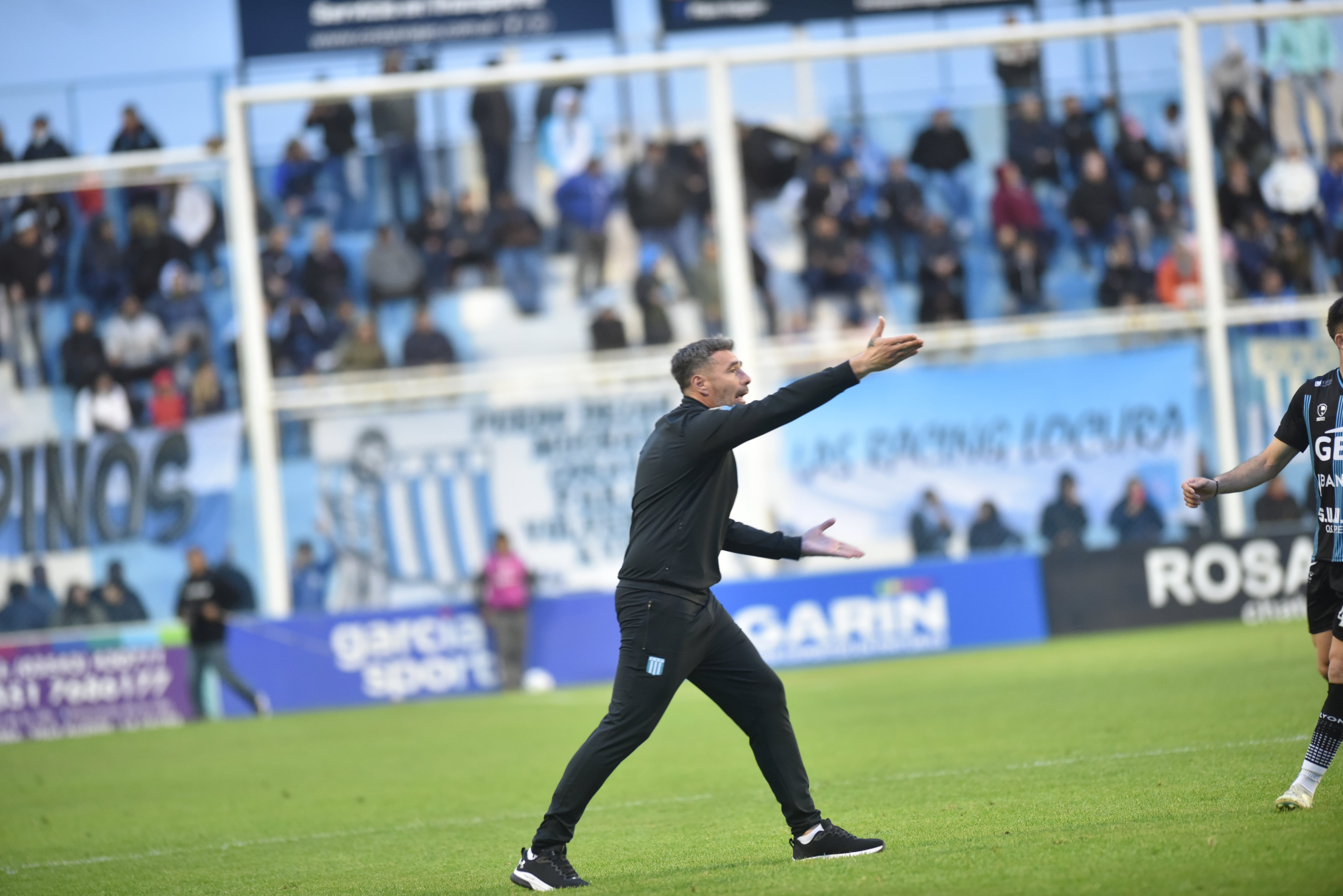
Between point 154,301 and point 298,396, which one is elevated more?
point 154,301

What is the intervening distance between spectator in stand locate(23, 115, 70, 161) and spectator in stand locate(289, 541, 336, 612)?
20.4ft

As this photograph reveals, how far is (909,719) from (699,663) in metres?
6.41

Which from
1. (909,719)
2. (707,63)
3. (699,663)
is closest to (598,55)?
(707,63)

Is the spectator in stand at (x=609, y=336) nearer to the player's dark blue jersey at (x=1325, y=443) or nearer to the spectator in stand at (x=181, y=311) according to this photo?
the spectator in stand at (x=181, y=311)

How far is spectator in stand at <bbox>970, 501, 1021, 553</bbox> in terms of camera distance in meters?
20.8

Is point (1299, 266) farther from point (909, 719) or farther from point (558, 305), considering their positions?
point (909, 719)

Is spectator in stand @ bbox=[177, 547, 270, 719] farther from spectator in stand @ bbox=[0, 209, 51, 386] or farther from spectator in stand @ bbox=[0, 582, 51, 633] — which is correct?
spectator in stand @ bbox=[0, 209, 51, 386]

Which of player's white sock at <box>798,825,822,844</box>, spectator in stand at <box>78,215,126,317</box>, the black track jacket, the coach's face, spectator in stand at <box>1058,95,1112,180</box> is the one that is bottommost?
player's white sock at <box>798,825,822,844</box>

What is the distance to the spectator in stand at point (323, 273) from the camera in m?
21.4

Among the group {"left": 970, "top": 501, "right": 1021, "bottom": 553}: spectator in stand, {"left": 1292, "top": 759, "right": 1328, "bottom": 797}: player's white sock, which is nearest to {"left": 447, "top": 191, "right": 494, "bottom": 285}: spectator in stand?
{"left": 970, "top": 501, "right": 1021, "bottom": 553}: spectator in stand

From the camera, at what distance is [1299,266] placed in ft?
70.6

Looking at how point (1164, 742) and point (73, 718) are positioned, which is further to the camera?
point (73, 718)

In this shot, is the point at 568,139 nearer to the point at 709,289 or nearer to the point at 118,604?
the point at 709,289

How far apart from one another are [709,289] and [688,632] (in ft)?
50.2
